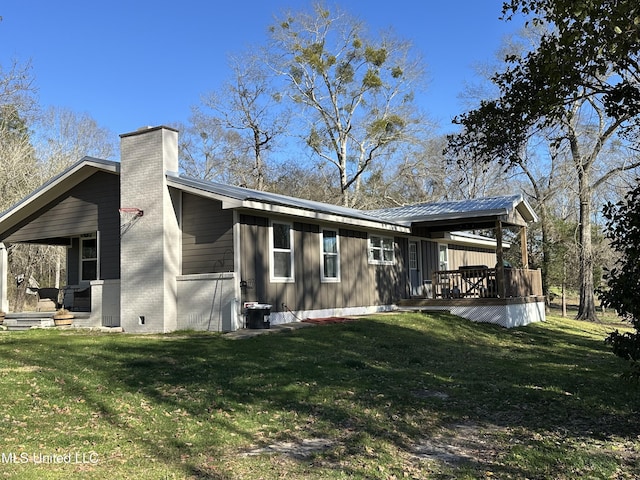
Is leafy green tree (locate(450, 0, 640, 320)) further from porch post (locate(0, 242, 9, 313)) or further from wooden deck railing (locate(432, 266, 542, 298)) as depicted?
porch post (locate(0, 242, 9, 313))

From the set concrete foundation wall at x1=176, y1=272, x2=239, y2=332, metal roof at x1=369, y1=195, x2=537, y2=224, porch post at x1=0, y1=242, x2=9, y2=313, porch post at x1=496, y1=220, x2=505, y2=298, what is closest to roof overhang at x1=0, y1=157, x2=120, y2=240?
porch post at x1=0, y1=242, x2=9, y2=313

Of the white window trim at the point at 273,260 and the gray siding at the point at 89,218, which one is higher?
the gray siding at the point at 89,218

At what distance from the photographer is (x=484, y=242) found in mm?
25234

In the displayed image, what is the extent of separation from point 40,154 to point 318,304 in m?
21.1

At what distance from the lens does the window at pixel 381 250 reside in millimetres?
17875

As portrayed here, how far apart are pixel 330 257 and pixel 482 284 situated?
5.11 meters

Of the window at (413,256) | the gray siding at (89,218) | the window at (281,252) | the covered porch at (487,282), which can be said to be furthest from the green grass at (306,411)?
the window at (413,256)

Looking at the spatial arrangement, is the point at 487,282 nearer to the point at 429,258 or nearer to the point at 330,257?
the point at 429,258

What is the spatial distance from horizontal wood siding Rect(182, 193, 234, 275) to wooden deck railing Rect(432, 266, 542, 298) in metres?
7.79

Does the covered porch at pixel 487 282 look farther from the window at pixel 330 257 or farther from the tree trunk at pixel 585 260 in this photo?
the tree trunk at pixel 585 260

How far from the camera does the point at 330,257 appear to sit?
15.9 meters

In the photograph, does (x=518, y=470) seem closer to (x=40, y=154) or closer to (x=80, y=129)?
(x=40, y=154)

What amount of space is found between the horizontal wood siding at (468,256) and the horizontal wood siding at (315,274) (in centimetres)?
457

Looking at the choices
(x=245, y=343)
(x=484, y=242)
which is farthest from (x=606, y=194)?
(x=245, y=343)
